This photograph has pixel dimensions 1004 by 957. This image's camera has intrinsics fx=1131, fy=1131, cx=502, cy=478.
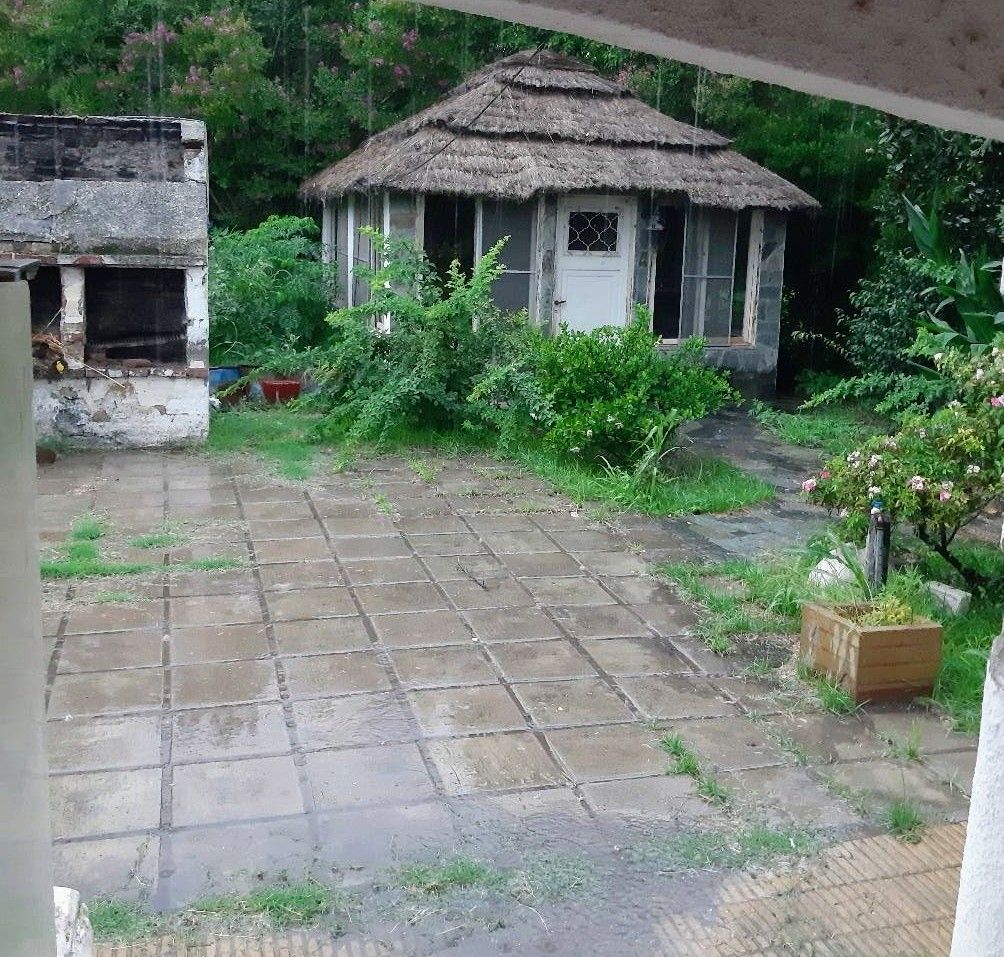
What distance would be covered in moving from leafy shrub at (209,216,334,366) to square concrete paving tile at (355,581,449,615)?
604 centimetres

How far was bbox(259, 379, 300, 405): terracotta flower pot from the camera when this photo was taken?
11047 millimetres

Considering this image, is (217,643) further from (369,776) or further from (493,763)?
(493,763)

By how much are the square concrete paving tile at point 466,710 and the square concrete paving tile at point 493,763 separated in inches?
3.7

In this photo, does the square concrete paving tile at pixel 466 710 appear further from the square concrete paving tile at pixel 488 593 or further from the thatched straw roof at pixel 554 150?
the thatched straw roof at pixel 554 150

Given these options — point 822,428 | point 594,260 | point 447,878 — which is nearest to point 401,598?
point 447,878

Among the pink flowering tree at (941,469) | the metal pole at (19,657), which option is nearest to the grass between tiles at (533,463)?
the pink flowering tree at (941,469)

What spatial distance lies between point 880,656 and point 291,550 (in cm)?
346

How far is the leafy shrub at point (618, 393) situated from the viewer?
8.30m

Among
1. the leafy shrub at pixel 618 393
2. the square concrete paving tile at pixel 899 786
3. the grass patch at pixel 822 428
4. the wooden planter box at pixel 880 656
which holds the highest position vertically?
the leafy shrub at pixel 618 393

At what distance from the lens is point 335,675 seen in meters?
4.91

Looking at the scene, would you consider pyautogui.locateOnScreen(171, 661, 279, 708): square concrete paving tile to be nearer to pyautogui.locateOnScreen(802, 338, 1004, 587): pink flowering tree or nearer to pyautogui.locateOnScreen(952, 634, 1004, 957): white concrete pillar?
pyautogui.locateOnScreen(802, 338, 1004, 587): pink flowering tree

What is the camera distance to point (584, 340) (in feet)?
28.9

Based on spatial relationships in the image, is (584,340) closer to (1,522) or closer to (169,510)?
(169,510)

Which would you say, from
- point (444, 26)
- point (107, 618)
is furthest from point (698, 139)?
point (107, 618)
